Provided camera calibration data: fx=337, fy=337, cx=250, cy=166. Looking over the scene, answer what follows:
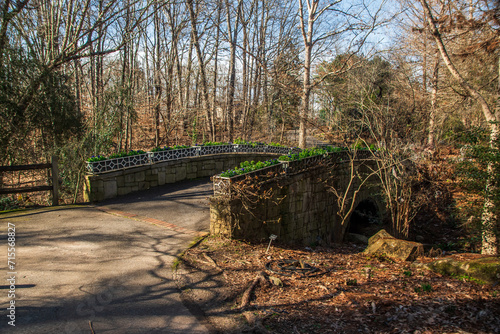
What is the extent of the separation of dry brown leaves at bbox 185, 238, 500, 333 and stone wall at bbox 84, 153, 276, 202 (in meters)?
4.66

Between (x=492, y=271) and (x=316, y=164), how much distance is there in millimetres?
6643

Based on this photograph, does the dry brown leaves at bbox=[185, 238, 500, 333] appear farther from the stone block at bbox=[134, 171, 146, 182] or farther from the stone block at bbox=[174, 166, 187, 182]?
the stone block at bbox=[174, 166, 187, 182]

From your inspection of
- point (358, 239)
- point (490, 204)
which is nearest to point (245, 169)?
point (490, 204)

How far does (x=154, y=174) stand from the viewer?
12.0m

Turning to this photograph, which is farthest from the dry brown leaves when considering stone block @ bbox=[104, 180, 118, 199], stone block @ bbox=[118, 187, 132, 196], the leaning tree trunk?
stone block @ bbox=[118, 187, 132, 196]

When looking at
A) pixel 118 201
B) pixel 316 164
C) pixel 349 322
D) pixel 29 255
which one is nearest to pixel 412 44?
pixel 316 164

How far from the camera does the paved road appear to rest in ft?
13.4

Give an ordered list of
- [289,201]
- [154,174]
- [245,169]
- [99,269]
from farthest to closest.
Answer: [154,174], [289,201], [245,169], [99,269]

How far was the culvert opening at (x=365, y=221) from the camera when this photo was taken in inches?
660

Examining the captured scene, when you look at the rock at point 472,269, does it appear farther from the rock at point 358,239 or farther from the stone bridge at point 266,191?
the rock at point 358,239

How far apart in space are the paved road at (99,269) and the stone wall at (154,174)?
0.79 meters

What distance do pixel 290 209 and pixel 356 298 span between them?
5452 millimetres

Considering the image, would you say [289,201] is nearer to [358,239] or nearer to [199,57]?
[358,239]

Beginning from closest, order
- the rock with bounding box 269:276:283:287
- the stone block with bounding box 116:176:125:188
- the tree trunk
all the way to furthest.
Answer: the rock with bounding box 269:276:283:287, the stone block with bounding box 116:176:125:188, the tree trunk
